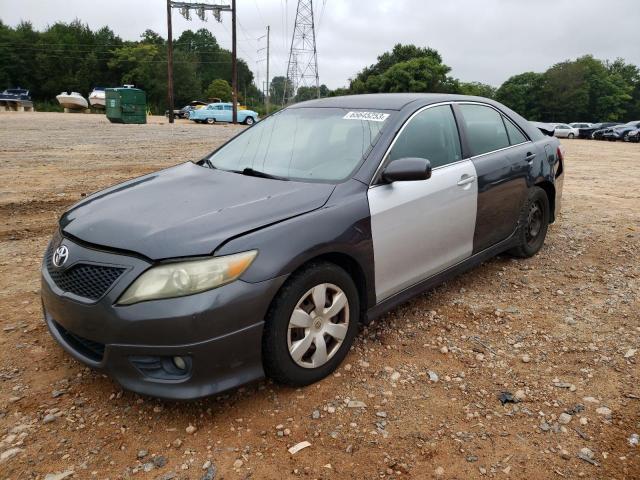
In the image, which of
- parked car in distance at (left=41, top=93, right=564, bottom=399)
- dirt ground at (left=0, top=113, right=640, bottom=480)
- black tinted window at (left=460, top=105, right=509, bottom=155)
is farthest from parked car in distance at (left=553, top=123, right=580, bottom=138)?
parked car in distance at (left=41, top=93, right=564, bottom=399)

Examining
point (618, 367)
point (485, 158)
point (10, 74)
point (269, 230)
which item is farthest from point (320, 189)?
point (10, 74)

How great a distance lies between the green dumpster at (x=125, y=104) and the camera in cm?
2714

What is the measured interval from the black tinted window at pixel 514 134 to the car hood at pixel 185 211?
229cm

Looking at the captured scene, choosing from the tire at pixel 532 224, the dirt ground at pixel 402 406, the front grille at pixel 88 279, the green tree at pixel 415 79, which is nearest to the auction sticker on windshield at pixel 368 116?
the dirt ground at pixel 402 406

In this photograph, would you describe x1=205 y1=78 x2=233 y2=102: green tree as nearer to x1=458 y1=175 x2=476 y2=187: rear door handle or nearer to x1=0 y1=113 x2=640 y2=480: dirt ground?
x1=0 y1=113 x2=640 y2=480: dirt ground

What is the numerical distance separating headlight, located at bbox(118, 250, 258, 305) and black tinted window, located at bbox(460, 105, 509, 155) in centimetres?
239

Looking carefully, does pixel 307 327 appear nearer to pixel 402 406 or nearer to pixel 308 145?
pixel 402 406

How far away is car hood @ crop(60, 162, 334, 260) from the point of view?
7.82ft

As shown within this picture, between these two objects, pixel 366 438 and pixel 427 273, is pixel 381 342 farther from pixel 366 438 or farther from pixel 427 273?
pixel 366 438

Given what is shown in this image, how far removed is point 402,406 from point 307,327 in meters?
0.64

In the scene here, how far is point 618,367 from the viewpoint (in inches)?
120

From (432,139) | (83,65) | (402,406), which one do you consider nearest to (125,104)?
(432,139)

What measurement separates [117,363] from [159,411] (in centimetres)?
40

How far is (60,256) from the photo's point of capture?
2600 millimetres
